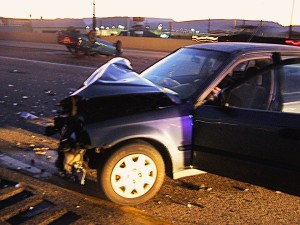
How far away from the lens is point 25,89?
10.5 meters

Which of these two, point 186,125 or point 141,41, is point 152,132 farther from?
point 141,41

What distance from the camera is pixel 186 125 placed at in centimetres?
400

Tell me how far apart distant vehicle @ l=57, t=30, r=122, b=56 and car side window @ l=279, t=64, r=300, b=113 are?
58.1 ft

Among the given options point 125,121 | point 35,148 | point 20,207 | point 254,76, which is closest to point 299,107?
point 254,76

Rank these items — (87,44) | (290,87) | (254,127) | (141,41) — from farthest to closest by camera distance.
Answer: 1. (141,41)
2. (87,44)
3. (290,87)
4. (254,127)

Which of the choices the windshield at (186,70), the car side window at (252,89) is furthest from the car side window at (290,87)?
the windshield at (186,70)

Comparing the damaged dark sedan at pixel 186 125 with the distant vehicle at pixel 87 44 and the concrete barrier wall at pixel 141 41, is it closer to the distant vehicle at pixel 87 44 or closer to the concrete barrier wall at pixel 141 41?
the distant vehicle at pixel 87 44

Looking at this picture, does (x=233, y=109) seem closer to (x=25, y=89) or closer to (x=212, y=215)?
(x=212, y=215)

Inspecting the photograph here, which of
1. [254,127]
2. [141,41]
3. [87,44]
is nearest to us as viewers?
[254,127]

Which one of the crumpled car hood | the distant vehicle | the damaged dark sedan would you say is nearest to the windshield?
the damaged dark sedan

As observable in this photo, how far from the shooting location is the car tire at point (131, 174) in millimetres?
3826

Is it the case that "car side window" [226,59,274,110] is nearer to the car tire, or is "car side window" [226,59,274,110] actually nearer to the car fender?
the car fender

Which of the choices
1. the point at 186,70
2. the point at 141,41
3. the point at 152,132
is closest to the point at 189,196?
the point at 152,132

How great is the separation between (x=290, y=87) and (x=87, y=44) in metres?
18.3
